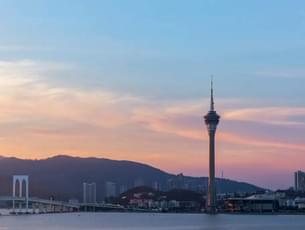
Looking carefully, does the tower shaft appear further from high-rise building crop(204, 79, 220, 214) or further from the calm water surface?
the calm water surface

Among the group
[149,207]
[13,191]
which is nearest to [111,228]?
[13,191]

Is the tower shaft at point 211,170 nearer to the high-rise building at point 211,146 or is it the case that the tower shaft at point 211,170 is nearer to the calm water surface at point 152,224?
the high-rise building at point 211,146

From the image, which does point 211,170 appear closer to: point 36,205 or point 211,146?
point 211,146

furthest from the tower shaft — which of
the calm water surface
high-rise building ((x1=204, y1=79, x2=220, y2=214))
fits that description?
the calm water surface

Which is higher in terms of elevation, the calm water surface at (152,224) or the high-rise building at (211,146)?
the high-rise building at (211,146)

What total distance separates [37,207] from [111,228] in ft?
241

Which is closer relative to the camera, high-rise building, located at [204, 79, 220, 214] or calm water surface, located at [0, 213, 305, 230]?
calm water surface, located at [0, 213, 305, 230]

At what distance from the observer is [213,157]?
134375mm

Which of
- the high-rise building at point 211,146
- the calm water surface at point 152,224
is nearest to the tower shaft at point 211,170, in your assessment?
the high-rise building at point 211,146

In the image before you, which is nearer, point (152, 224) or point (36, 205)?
point (152, 224)

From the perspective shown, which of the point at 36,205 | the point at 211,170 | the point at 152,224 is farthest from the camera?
the point at 36,205

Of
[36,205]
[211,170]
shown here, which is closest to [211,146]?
[211,170]

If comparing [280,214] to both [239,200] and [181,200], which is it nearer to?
[239,200]

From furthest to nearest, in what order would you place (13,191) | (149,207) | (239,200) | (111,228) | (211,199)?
(149,207), (239,200), (13,191), (211,199), (111,228)
